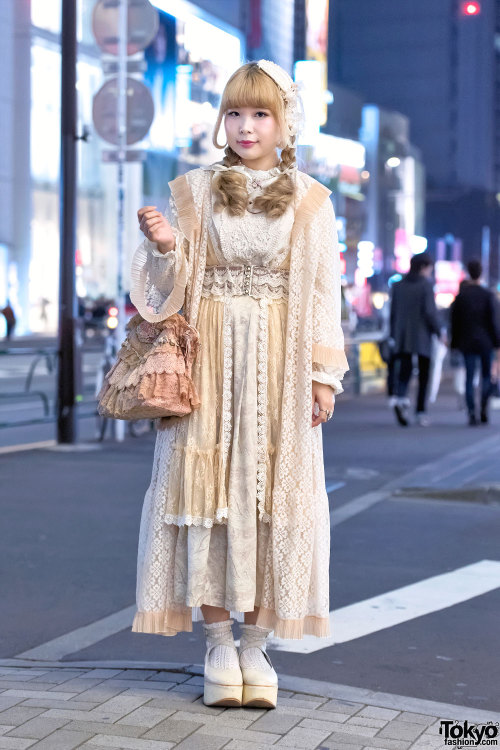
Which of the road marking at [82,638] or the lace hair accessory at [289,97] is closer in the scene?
the lace hair accessory at [289,97]

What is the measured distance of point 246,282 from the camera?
4.04 meters

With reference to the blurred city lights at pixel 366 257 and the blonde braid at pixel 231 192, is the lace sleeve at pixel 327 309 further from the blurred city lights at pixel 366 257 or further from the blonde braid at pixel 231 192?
the blurred city lights at pixel 366 257

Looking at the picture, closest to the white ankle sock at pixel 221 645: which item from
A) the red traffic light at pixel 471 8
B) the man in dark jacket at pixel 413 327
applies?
the man in dark jacket at pixel 413 327

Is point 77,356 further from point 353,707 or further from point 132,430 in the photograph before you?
point 353,707

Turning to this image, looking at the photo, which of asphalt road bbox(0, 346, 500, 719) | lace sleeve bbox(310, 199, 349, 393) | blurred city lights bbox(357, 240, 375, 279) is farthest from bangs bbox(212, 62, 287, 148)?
blurred city lights bbox(357, 240, 375, 279)

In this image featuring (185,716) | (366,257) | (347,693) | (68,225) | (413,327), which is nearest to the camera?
(185,716)

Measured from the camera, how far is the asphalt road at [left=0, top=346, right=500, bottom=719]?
15.9ft

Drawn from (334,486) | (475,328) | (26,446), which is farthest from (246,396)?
(475,328)

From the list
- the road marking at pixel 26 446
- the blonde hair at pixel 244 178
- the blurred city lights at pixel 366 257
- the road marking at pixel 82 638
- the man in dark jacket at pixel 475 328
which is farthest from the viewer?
the blurred city lights at pixel 366 257

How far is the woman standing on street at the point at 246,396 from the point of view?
393 cm

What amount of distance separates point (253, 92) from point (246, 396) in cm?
95

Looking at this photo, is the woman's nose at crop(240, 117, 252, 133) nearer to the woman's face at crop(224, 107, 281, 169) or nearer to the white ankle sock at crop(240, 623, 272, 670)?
the woman's face at crop(224, 107, 281, 169)

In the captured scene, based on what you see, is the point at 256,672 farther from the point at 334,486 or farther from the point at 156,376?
the point at 334,486

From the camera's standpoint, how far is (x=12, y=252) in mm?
51938
